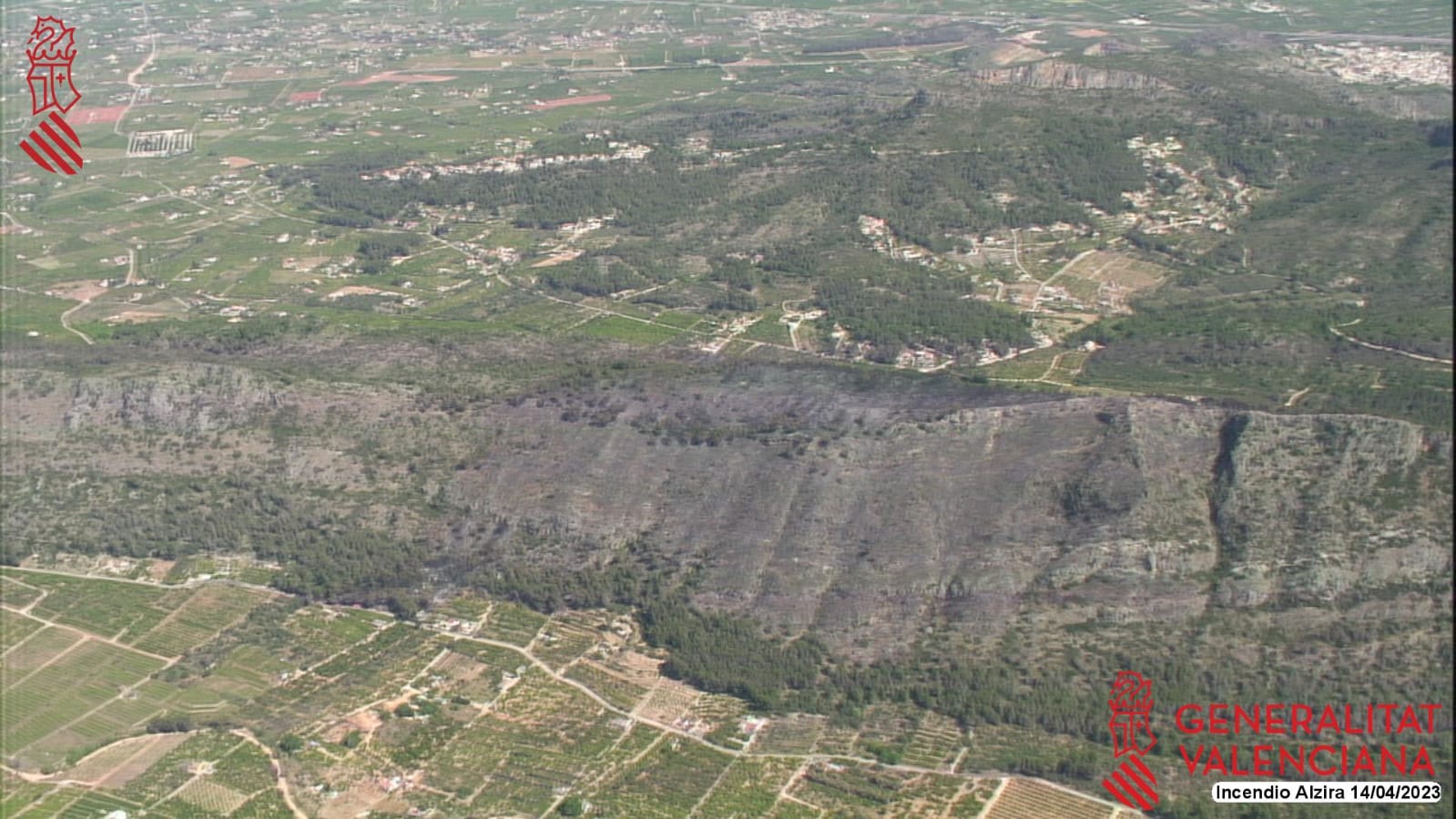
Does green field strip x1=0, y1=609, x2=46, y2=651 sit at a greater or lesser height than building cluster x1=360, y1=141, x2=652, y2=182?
lesser

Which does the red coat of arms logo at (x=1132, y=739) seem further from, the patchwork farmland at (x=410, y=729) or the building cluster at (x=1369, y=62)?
the building cluster at (x=1369, y=62)

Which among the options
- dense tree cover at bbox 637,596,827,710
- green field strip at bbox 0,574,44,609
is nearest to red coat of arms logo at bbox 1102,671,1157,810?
dense tree cover at bbox 637,596,827,710

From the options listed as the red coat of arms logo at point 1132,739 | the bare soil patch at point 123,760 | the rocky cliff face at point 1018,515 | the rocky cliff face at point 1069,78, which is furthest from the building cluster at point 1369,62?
the bare soil patch at point 123,760

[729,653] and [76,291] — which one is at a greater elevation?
[729,653]

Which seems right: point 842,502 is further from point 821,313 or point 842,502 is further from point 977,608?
point 821,313

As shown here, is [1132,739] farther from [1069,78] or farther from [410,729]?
[1069,78]

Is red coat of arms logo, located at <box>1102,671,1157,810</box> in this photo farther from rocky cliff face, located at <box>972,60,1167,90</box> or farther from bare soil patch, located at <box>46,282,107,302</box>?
rocky cliff face, located at <box>972,60,1167,90</box>

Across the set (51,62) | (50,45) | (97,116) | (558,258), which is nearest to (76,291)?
(558,258)
